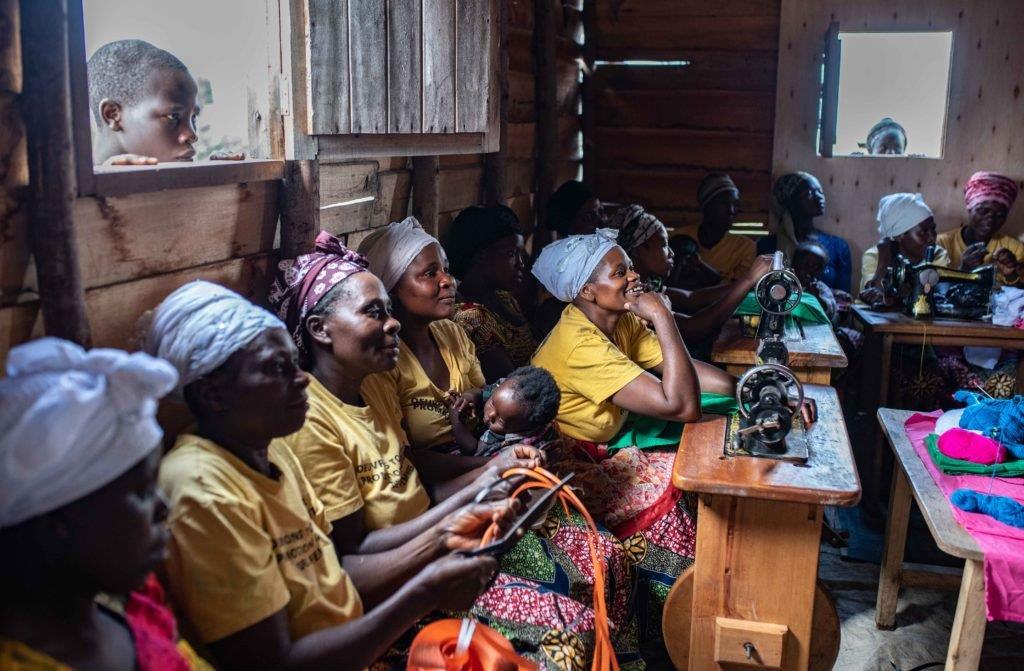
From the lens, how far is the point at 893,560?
4.09m

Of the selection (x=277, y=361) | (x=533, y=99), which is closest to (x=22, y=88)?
(x=277, y=361)

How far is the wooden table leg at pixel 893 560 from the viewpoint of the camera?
408 centimetres

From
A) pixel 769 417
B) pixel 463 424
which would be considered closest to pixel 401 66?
pixel 463 424

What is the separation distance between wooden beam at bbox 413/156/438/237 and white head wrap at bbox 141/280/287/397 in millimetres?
2252

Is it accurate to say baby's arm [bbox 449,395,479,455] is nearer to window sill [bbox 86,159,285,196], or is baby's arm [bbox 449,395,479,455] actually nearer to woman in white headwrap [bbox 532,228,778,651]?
woman in white headwrap [bbox 532,228,778,651]

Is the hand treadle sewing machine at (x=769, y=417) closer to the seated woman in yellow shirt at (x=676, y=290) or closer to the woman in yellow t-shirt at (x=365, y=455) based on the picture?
the woman in yellow t-shirt at (x=365, y=455)

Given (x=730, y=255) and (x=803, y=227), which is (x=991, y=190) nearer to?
(x=803, y=227)

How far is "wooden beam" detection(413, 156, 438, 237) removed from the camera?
4418 millimetres

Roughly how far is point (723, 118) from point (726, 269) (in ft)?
5.44

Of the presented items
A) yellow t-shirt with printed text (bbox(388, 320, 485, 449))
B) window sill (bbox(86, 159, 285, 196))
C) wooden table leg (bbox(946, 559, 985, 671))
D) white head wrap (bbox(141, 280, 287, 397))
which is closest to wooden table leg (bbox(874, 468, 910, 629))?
wooden table leg (bbox(946, 559, 985, 671))

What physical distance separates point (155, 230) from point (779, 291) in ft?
9.07

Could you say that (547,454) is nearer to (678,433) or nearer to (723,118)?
(678,433)

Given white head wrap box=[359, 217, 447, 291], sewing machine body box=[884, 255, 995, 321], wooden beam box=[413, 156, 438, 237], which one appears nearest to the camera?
white head wrap box=[359, 217, 447, 291]

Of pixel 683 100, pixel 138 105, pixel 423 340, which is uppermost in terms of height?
pixel 683 100
